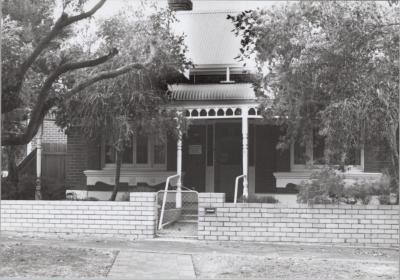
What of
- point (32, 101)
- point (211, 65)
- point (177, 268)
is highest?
point (211, 65)

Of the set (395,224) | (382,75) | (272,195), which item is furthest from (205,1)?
(272,195)

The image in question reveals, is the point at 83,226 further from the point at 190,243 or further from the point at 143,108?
the point at 143,108

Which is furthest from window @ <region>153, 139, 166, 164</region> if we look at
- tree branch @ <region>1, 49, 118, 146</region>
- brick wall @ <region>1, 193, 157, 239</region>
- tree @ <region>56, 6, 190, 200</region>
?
tree branch @ <region>1, 49, 118, 146</region>

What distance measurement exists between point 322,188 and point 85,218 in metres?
3.91

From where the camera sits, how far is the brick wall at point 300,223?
28.6ft

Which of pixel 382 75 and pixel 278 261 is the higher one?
pixel 382 75

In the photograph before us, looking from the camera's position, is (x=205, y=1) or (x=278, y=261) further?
(x=205, y=1)

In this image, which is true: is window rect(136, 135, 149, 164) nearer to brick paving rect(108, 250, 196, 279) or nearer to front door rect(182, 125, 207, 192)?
front door rect(182, 125, 207, 192)

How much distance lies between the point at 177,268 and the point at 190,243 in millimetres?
1790

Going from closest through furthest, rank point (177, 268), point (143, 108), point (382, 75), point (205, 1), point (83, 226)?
point (177, 268) → point (382, 75) → point (205, 1) → point (83, 226) → point (143, 108)

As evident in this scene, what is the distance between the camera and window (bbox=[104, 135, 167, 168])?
14.5 m

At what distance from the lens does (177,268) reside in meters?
7.00

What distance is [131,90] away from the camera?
11.5m

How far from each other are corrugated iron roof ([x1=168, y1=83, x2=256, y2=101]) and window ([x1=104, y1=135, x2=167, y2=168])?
174 centimetres
